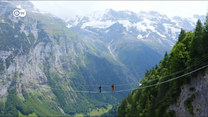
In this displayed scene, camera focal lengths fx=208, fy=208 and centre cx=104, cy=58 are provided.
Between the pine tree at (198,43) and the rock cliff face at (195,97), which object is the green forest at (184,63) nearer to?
the pine tree at (198,43)

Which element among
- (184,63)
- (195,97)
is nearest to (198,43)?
(184,63)

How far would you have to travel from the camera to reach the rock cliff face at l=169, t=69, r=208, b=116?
138ft

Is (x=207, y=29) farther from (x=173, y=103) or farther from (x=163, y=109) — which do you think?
(x=163, y=109)

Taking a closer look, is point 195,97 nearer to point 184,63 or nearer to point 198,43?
point 184,63

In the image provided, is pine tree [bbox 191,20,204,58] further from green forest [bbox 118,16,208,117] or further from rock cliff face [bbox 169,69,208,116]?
Result: rock cliff face [bbox 169,69,208,116]

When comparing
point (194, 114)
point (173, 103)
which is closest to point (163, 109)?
point (173, 103)

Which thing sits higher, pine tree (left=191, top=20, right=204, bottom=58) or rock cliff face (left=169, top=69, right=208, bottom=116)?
pine tree (left=191, top=20, right=204, bottom=58)

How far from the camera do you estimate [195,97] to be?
148ft

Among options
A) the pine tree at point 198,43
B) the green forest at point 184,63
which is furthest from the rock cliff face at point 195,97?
the pine tree at point 198,43

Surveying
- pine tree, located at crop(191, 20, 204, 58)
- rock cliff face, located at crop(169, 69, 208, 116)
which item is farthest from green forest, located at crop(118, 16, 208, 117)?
rock cliff face, located at crop(169, 69, 208, 116)

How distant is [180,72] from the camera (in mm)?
52812

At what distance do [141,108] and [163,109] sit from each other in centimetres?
2242

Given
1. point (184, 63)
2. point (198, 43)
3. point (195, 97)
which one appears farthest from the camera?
point (184, 63)

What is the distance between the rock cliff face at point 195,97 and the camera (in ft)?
138
